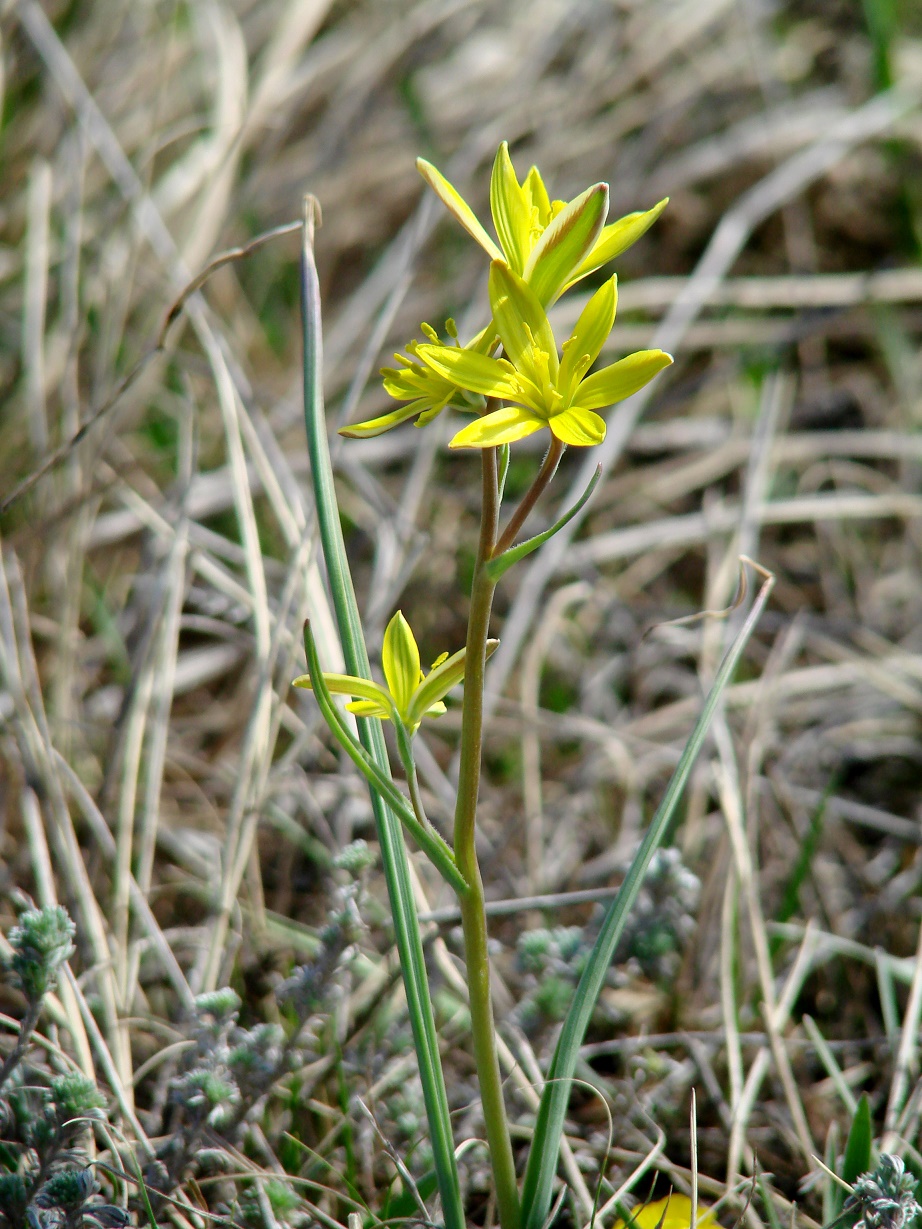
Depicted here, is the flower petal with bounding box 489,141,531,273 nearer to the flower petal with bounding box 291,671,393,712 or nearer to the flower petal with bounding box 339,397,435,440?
the flower petal with bounding box 339,397,435,440

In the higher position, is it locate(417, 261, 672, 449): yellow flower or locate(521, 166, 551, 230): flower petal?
locate(521, 166, 551, 230): flower petal

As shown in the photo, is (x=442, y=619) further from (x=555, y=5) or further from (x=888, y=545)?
(x=555, y=5)

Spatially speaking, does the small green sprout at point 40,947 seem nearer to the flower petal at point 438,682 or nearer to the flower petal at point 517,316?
the flower petal at point 438,682

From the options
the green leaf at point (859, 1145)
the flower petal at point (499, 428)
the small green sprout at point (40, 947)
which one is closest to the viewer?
the flower petal at point (499, 428)

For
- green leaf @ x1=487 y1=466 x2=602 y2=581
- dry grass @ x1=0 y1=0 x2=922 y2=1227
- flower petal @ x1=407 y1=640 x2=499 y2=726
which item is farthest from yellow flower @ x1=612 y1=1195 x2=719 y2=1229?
green leaf @ x1=487 y1=466 x2=602 y2=581

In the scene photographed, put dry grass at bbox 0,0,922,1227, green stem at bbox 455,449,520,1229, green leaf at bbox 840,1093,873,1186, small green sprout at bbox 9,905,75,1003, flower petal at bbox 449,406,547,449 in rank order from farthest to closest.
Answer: dry grass at bbox 0,0,922,1227 < green leaf at bbox 840,1093,873,1186 < small green sprout at bbox 9,905,75,1003 < green stem at bbox 455,449,520,1229 < flower petal at bbox 449,406,547,449

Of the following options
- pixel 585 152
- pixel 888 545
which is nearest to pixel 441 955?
pixel 888 545

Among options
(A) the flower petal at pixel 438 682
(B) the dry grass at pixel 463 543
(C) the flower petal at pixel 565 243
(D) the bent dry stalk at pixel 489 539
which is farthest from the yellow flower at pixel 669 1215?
(C) the flower petal at pixel 565 243

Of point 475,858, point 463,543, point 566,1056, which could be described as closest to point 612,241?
point 475,858
